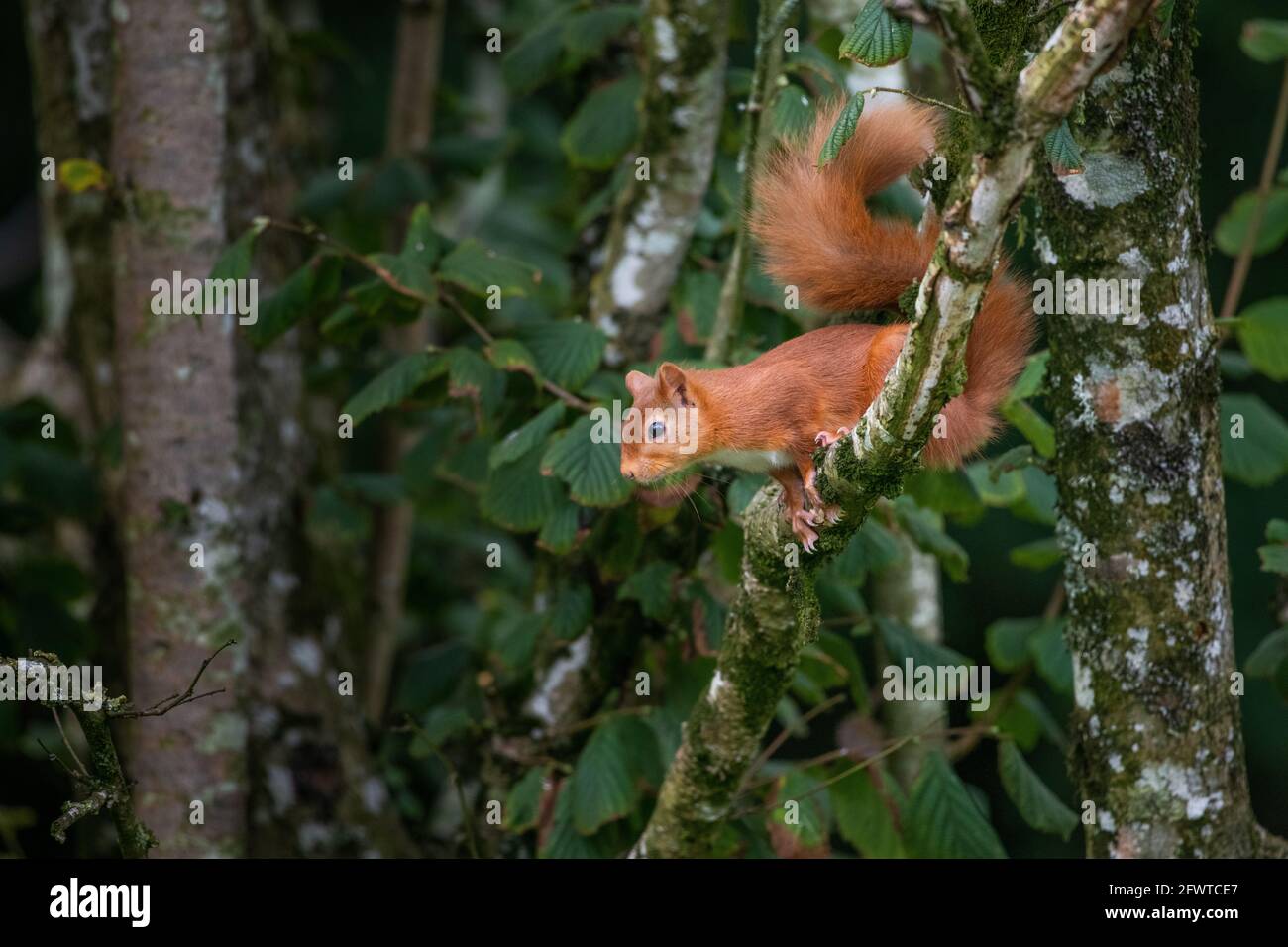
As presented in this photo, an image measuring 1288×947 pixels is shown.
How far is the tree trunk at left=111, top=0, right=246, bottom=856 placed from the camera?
3.01 m

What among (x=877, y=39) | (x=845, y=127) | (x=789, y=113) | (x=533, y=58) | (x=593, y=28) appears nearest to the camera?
(x=877, y=39)

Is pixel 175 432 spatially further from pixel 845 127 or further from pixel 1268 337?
pixel 1268 337

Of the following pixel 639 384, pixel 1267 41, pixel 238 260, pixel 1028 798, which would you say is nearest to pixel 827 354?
pixel 639 384

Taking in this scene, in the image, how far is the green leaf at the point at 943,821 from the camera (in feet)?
7.95

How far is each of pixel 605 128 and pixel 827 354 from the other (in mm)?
1138

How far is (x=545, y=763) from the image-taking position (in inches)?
109

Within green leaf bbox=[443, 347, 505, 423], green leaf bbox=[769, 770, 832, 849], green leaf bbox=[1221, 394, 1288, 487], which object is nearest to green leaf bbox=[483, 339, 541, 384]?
green leaf bbox=[443, 347, 505, 423]

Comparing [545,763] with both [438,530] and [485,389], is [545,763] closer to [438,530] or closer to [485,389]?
[485,389]

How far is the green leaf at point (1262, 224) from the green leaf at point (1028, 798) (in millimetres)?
1473

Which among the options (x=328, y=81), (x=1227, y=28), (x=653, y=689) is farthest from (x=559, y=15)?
(x=1227, y=28)

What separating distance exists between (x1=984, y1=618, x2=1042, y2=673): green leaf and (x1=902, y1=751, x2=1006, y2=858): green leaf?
0.75m

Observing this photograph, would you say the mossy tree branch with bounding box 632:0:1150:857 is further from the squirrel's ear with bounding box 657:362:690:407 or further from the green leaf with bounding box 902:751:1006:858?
Result: the green leaf with bounding box 902:751:1006:858

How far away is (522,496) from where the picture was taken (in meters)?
2.52

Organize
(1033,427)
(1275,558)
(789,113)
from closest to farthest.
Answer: (1275,558) → (789,113) → (1033,427)
